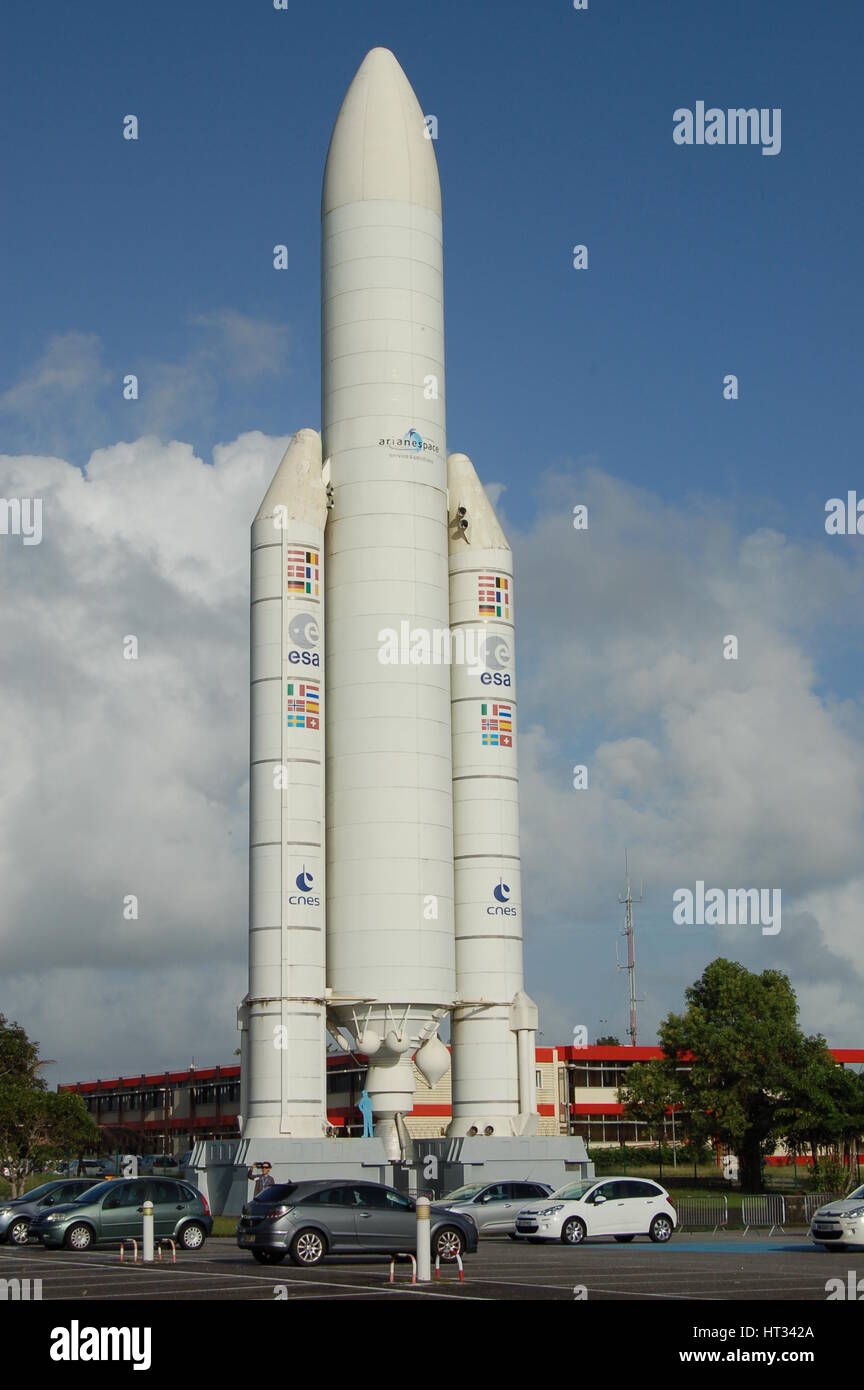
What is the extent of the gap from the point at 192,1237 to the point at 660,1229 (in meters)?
10.8

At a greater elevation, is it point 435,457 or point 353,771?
point 435,457

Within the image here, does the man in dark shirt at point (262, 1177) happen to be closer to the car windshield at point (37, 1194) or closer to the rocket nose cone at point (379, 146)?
the car windshield at point (37, 1194)

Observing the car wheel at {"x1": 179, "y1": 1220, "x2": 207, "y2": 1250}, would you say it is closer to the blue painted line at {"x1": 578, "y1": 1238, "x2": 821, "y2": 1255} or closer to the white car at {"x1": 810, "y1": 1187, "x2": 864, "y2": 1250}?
the blue painted line at {"x1": 578, "y1": 1238, "x2": 821, "y2": 1255}

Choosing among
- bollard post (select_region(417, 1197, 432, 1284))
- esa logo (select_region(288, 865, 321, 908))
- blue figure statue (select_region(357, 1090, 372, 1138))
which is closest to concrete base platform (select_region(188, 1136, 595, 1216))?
blue figure statue (select_region(357, 1090, 372, 1138))

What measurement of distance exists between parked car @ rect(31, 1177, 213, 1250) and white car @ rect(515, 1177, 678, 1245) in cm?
744

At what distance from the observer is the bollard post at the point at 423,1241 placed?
24.1 m

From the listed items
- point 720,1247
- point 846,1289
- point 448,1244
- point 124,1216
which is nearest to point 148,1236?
point 124,1216

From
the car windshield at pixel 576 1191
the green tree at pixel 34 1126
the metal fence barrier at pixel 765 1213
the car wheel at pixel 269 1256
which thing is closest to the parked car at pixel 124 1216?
the car wheel at pixel 269 1256

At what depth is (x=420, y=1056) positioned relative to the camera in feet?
159
